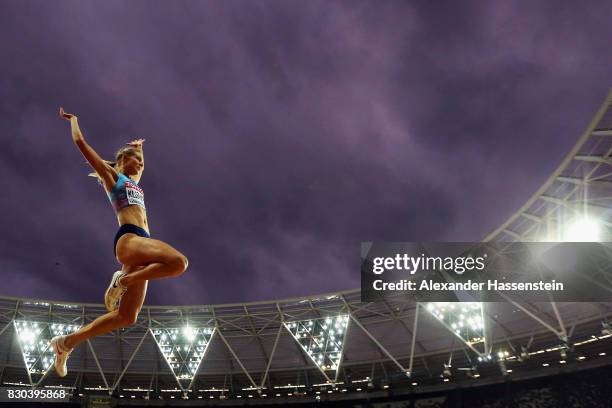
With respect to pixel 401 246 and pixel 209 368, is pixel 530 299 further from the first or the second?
pixel 209 368

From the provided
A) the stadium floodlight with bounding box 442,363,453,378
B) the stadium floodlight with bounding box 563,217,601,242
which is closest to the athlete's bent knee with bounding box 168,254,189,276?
the stadium floodlight with bounding box 563,217,601,242

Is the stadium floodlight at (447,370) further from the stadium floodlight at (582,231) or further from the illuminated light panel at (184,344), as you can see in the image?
the illuminated light panel at (184,344)

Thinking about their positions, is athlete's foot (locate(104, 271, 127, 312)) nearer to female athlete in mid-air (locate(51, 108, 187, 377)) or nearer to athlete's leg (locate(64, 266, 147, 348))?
female athlete in mid-air (locate(51, 108, 187, 377))

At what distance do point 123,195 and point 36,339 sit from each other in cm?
3983

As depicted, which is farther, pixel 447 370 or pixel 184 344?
pixel 184 344

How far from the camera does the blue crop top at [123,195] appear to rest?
6254 millimetres

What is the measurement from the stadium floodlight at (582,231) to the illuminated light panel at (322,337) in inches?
685

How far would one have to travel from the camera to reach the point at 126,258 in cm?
574

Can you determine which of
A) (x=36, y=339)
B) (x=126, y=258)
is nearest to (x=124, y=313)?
(x=126, y=258)

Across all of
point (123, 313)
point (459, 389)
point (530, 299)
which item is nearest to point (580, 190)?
point (530, 299)

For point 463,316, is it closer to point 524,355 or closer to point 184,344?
point 524,355

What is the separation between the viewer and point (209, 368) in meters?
42.7

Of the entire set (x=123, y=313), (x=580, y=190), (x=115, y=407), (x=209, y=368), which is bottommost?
(x=123, y=313)

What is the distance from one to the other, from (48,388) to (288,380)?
1914 cm
